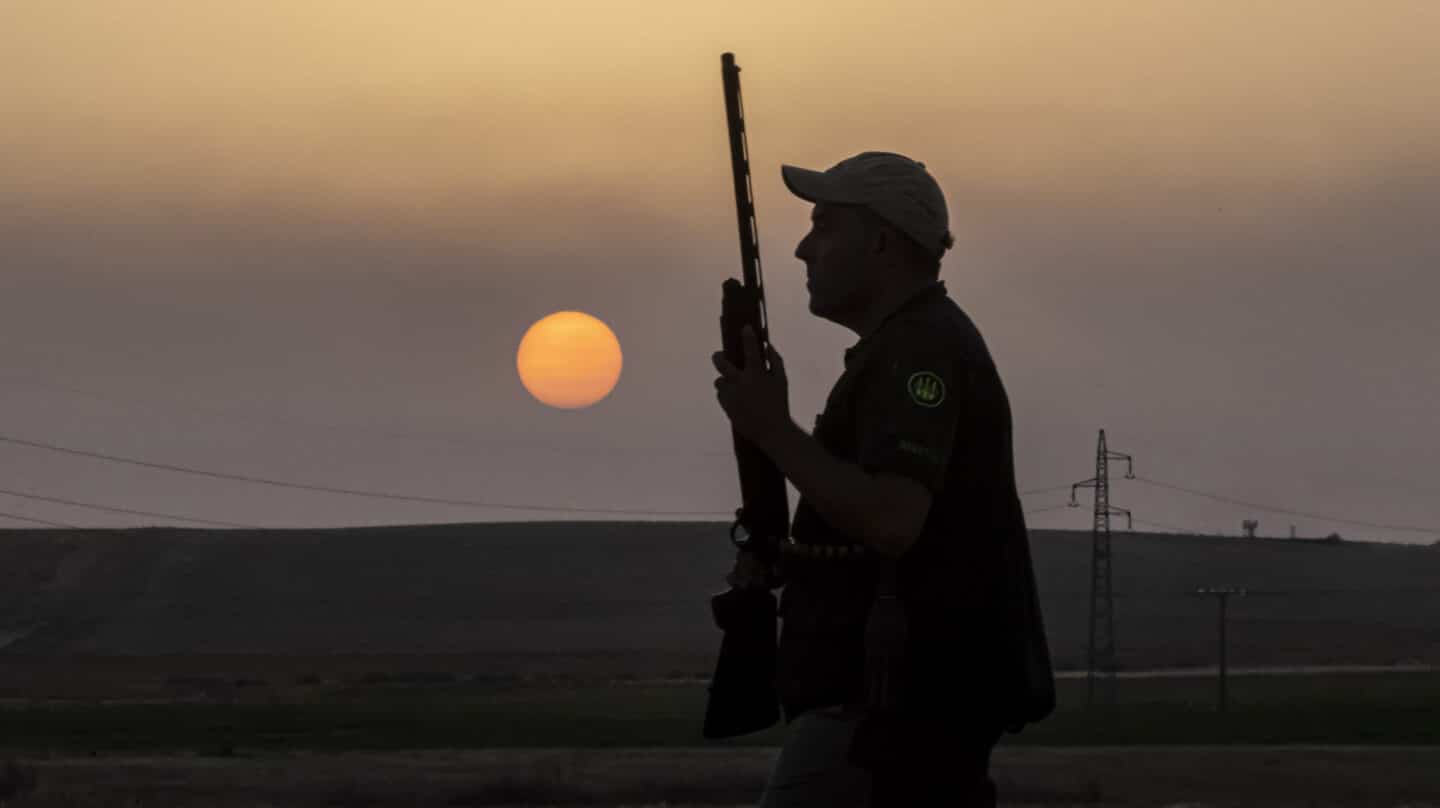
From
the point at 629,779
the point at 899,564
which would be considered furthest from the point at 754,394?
the point at 629,779

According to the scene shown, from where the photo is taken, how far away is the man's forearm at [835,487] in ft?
15.1

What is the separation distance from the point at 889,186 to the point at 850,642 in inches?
36.3

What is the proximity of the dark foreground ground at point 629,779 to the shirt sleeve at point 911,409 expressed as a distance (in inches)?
972

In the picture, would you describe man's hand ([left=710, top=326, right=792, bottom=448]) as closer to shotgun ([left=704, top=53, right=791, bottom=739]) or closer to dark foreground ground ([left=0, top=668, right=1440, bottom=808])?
shotgun ([left=704, top=53, right=791, bottom=739])

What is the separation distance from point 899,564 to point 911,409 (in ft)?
0.96

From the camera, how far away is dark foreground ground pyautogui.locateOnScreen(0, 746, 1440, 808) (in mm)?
33875

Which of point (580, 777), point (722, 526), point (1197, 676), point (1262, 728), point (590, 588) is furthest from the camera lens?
point (722, 526)

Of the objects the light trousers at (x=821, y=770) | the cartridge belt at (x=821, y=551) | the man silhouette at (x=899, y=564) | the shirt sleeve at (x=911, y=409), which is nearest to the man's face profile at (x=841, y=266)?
the man silhouette at (x=899, y=564)

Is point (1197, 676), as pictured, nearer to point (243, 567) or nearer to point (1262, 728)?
point (1262, 728)

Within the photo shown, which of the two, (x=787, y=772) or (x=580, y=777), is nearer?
(x=787, y=772)

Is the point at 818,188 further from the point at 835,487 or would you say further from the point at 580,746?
the point at 580,746

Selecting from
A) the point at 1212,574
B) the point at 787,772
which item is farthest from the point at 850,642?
the point at 1212,574

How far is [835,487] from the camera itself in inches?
181

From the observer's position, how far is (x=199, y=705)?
83500 mm
